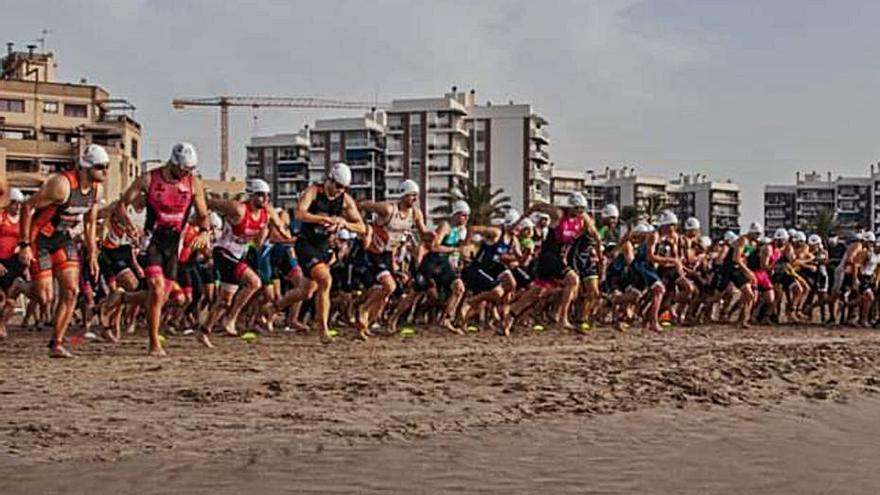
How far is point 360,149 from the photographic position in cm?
12950

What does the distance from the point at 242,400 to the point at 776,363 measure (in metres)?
5.84

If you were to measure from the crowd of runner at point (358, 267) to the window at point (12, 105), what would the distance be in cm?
6708

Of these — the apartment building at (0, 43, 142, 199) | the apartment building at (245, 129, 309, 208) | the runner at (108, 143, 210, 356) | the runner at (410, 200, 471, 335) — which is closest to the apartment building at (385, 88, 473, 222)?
the apartment building at (245, 129, 309, 208)

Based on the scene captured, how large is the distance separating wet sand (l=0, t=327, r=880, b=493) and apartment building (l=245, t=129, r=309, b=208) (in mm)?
132858

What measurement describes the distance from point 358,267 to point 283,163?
13262 centimetres

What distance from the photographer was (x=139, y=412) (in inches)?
279

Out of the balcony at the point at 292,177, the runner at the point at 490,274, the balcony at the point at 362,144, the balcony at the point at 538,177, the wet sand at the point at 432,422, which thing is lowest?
the wet sand at the point at 432,422

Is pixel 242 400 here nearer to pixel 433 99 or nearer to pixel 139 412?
pixel 139 412

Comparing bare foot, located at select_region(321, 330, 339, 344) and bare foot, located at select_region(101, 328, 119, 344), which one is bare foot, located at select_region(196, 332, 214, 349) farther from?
bare foot, located at select_region(321, 330, 339, 344)

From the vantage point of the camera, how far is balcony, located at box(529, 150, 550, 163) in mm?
119562

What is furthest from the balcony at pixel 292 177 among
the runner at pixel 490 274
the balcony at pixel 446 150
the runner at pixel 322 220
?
the runner at pixel 322 220

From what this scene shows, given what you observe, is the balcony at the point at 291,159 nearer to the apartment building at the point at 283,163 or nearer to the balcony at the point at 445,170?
the apartment building at the point at 283,163

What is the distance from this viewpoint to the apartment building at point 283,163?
14462cm

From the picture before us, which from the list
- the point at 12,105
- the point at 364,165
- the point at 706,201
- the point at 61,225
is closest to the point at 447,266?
the point at 61,225
